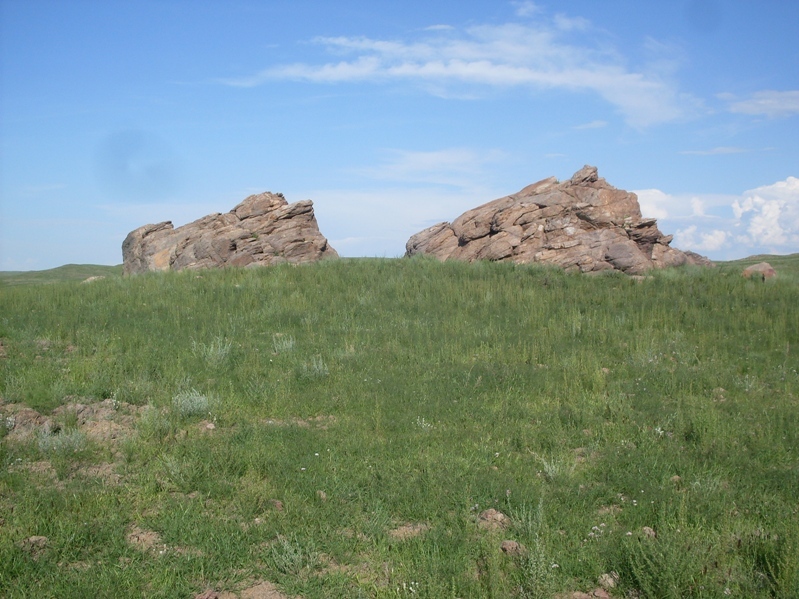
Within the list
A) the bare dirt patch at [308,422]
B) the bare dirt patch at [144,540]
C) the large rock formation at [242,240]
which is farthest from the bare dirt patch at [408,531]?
the large rock formation at [242,240]

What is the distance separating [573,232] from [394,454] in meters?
16.0

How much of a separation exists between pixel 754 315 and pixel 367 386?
28.5ft

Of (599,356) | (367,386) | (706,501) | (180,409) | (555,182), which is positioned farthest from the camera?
(555,182)

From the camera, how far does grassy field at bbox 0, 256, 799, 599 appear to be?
14.8 feet

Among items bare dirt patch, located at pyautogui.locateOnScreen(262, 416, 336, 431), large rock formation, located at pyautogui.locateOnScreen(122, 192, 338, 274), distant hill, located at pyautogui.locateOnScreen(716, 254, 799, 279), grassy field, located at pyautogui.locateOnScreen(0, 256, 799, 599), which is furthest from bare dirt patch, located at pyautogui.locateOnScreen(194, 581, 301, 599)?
distant hill, located at pyautogui.locateOnScreen(716, 254, 799, 279)

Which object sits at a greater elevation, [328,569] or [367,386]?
[367,386]

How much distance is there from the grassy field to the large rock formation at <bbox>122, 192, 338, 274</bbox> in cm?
967

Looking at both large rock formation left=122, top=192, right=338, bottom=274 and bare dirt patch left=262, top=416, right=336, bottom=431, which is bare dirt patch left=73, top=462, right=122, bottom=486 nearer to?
bare dirt patch left=262, top=416, right=336, bottom=431

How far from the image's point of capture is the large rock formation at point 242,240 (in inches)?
867

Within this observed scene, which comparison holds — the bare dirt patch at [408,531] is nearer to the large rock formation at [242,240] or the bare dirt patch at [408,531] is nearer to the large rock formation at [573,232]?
the large rock formation at [573,232]

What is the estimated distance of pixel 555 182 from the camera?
77.6 feet

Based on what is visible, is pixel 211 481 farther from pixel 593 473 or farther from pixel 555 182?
pixel 555 182

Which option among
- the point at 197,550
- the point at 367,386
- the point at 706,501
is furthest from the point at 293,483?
the point at 706,501

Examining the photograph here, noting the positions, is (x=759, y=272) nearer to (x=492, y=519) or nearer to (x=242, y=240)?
(x=492, y=519)
